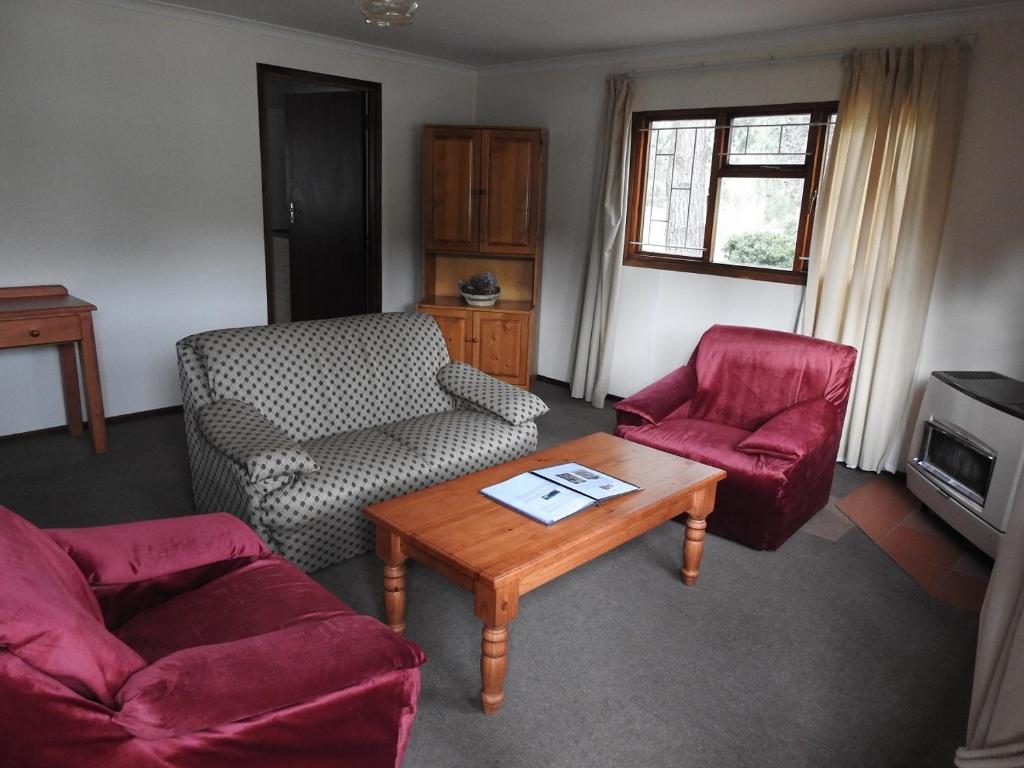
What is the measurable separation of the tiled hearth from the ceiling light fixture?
2.71 m

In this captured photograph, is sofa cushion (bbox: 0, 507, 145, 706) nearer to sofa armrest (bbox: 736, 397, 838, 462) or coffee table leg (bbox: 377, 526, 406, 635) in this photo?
coffee table leg (bbox: 377, 526, 406, 635)

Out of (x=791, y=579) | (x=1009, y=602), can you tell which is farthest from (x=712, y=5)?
(x=1009, y=602)

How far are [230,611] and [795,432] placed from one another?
7.32ft

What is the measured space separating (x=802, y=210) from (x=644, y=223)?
3.50ft

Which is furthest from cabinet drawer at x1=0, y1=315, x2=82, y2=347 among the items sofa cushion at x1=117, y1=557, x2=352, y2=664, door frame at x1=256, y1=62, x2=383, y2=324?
sofa cushion at x1=117, y1=557, x2=352, y2=664

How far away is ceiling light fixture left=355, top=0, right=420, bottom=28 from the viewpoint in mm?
2189

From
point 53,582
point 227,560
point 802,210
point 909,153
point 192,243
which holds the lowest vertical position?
point 227,560

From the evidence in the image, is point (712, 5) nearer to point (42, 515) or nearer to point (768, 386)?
point (768, 386)

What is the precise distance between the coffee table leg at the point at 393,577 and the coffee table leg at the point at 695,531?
1033 millimetres

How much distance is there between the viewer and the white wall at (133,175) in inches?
144

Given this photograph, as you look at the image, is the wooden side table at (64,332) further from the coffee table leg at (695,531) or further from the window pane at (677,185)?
the window pane at (677,185)

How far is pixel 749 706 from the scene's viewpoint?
6.65 ft

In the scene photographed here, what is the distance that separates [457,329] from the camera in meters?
4.95

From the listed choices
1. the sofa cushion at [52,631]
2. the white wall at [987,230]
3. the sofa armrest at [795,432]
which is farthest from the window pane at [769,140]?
the sofa cushion at [52,631]
